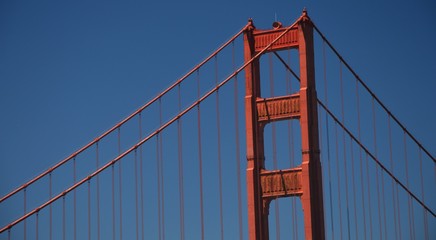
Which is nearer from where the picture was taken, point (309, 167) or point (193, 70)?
point (309, 167)

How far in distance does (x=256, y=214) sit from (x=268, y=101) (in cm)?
399

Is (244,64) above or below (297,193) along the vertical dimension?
above

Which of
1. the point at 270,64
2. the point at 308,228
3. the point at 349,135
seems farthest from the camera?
the point at 349,135

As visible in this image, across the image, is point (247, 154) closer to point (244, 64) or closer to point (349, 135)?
point (244, 64)

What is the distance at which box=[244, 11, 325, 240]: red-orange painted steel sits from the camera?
55000 mm

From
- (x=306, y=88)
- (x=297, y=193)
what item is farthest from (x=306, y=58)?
(x=297, y=193)

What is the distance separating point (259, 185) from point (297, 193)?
1.64 meters

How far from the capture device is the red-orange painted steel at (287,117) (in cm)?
5500

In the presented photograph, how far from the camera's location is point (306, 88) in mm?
55562

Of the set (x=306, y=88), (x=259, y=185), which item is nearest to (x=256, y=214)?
(x=259, y=185)

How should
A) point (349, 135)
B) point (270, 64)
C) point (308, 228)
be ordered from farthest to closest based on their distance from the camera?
point (349, 135) → point (270, 64) → point (308, 228)

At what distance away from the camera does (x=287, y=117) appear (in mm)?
56188

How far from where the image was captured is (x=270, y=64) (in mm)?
58562

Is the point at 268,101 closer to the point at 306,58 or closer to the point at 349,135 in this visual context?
the point at 306,58
